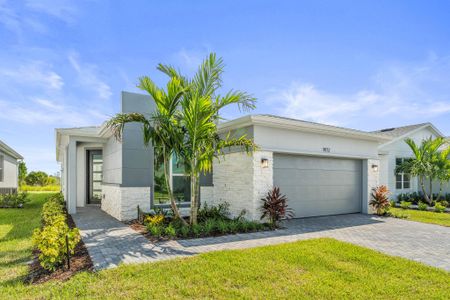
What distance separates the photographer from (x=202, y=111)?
673 cm

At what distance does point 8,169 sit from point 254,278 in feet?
63.9

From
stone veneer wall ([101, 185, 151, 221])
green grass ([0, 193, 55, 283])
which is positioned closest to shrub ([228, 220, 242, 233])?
stone veneer wall ([101, 185, 151, 221])

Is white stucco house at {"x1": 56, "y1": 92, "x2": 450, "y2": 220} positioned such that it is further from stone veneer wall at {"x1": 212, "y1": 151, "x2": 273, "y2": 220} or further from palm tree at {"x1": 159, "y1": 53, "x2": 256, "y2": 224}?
palm tree at {"x1": 159, "y1": 53, "x2": 256, "y2": 224}

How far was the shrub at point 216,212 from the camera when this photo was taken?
342 inches

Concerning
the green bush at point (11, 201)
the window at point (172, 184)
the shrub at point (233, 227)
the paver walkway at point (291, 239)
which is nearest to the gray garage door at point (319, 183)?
the paver walkway at point (291, 239)

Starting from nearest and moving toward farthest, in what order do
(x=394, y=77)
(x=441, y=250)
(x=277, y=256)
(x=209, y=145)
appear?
(x=277, y=256), (x=441, y=250), (x=209, y=145), (x=394, y=77)

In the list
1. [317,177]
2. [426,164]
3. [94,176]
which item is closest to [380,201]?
[317,177]

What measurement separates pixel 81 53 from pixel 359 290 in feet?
34.6

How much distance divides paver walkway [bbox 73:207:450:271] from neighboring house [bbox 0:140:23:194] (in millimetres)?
11187

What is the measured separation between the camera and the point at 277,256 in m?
5.09

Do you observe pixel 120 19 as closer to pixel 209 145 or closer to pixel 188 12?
pixel 188 12

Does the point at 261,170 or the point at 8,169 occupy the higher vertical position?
the point at 261,170

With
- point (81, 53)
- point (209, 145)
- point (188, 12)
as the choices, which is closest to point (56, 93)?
point (81, 53)

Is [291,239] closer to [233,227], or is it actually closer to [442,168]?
[233,227]
